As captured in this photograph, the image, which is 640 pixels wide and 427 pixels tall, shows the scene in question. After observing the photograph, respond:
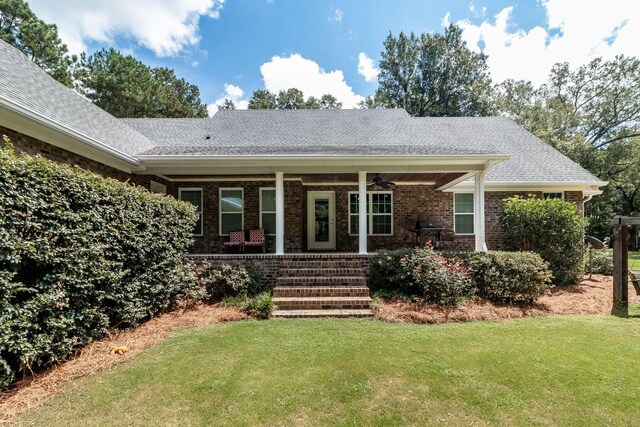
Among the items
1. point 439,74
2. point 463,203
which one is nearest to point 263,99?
point 439,74

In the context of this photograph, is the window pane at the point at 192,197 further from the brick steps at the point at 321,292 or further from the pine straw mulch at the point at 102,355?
the brick steps at the point at 321,292

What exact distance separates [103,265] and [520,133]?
49.4 feet

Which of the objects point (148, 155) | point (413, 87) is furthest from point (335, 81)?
point (148, 155)

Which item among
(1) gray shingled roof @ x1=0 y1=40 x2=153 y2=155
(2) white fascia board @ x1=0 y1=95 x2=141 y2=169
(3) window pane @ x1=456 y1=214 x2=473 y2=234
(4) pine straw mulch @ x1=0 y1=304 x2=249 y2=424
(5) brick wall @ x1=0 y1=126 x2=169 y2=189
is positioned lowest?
(4) pine straw mulch @ x1=0 y1=304 x2=249 y2=424

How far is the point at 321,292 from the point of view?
621 centimetres

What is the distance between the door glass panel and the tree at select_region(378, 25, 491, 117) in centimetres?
1964

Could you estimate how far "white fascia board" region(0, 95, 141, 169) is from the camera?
14.1ft

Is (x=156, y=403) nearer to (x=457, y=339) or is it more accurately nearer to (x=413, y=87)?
(x=457, y=339)

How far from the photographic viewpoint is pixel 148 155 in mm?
7305

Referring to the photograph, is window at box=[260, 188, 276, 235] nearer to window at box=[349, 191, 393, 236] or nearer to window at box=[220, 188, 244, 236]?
window at box=[220, 188, 244, 236]

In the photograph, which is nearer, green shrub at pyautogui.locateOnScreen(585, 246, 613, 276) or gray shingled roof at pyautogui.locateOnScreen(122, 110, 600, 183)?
green shrub at pyautogui.locateOnScreen(585, 246, 613, 276)

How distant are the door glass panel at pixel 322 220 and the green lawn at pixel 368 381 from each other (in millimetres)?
6124

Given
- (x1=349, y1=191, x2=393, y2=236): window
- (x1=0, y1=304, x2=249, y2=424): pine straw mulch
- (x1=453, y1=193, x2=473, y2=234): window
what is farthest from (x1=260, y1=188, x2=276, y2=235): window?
(x1=453, y1=193, x2=473, y2=234): window

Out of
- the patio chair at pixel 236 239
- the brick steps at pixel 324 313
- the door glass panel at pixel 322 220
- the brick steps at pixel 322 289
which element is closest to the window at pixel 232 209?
the patio chair at pixel 236 239
